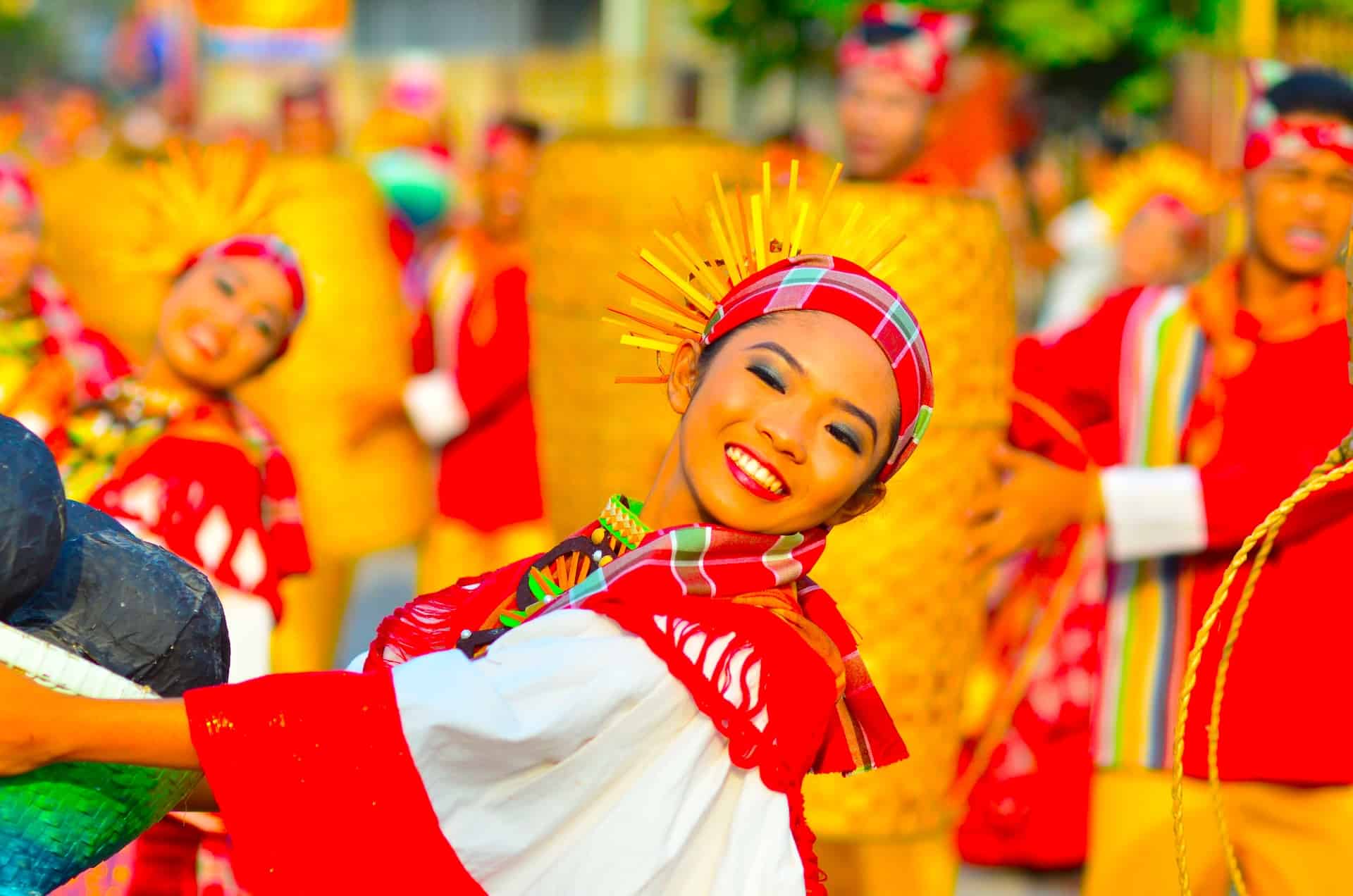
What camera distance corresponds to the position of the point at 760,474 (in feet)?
7.09

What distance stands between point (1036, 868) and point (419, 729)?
3724mm

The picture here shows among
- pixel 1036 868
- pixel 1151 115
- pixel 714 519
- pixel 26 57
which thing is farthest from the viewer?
pixel 26 57

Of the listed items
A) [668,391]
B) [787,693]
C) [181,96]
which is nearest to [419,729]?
[787,693]

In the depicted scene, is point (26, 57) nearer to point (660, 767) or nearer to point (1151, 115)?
point (1151, 115)

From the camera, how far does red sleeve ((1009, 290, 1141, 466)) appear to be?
3.60m

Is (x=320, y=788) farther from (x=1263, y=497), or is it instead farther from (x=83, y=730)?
(x=1263, y=497)

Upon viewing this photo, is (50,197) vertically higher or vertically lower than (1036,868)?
higher

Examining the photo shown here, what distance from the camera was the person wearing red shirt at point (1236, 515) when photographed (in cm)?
321

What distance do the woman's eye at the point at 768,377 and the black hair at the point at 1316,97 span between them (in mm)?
1714

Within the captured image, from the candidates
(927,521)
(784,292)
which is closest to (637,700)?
(784,292)

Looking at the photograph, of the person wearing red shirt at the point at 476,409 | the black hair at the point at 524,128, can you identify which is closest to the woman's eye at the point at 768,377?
the person wearing red shirt at the point at 476,409

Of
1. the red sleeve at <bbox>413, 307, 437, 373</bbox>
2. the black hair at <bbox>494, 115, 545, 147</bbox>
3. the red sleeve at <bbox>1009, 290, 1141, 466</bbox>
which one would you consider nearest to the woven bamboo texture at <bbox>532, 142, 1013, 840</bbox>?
the red sleeve at <bbox>1009, 290, 1141, 466</bbox>

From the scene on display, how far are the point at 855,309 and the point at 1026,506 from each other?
4.15 ft

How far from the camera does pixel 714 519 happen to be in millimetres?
2195
